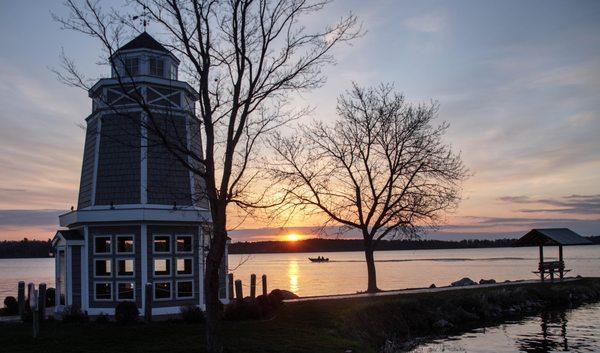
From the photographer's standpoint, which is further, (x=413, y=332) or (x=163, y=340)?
(x=413, y=332)

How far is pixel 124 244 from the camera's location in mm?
25266

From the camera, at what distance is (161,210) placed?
24.9 m

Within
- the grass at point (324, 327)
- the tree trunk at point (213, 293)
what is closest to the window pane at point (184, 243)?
the grass at point (324, 327)

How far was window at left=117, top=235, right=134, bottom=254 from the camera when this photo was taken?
24967 millimetres

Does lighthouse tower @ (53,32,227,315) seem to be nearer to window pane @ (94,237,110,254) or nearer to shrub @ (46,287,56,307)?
window pane @ (94,237,110,254)

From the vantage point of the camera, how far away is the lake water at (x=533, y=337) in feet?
79.4

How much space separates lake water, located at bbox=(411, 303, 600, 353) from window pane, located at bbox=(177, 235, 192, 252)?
10191 mm

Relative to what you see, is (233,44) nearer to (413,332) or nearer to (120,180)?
(120,180)

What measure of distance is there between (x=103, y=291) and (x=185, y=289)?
11.0ft

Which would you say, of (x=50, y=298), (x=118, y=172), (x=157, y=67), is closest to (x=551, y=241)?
(x=157, y=67)

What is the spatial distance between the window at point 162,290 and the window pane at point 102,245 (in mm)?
2500

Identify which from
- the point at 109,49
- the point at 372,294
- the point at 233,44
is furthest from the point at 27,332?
the point at 372,294

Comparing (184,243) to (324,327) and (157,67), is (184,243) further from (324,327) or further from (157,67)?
(157,67)

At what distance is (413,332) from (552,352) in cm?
626
